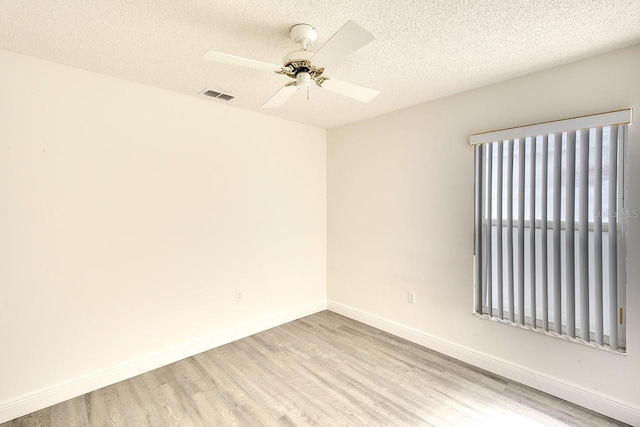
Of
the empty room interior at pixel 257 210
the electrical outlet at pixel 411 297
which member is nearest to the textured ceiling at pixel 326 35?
the empty room interior at pixel 257 210

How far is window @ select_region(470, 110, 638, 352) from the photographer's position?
6.56ft

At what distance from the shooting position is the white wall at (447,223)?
6.59 ft

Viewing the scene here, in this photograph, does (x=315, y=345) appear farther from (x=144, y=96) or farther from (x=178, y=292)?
(x=144, y=96)

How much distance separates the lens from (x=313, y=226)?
156 inches

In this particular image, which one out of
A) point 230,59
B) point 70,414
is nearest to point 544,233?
point 230,59

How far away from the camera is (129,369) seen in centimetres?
251

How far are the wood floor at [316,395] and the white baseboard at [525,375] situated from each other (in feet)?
0.20

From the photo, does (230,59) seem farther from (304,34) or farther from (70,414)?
(70,414)

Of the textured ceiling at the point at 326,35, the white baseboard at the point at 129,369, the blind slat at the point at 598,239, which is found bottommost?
the white baseboard at the point at 129,369

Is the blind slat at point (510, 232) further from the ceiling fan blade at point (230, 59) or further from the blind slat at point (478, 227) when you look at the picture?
the ceiling fan blade at point (230, 59)

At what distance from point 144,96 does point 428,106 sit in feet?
8.39

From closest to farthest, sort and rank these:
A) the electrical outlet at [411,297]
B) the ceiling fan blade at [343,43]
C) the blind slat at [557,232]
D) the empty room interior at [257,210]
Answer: the ceiling fan blade at [343,43], the empty room interior at [257,210], the blind slat at [557,232], the electrical outlet at [411,297]

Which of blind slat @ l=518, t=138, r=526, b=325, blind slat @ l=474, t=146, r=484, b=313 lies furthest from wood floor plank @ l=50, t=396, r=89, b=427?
blind slat @ l=518, t=138, r=526, b=325

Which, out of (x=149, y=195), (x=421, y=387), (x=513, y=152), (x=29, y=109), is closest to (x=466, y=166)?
(x=513, y=152)
